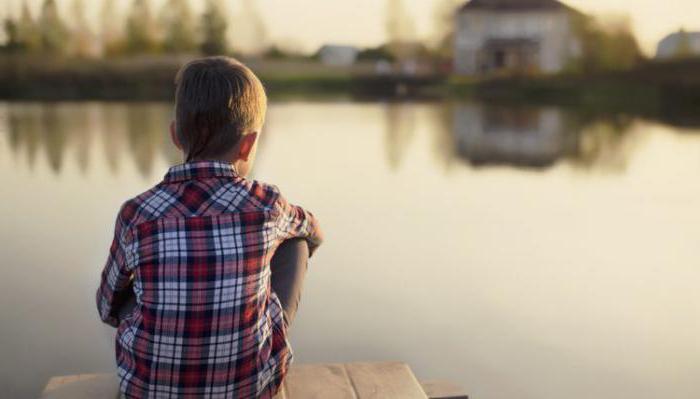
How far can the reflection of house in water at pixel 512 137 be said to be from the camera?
843 centimetres

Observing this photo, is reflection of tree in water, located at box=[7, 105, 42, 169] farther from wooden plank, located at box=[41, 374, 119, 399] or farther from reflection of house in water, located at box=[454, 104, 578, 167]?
wooden plank, located at box=[41, 374, 119, 399]

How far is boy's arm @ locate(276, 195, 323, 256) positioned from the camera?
3.78 ft

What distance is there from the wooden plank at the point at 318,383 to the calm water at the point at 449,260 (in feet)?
3.21

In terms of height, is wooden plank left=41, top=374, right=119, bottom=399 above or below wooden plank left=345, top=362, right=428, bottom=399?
below

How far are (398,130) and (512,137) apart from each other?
1.65 meters

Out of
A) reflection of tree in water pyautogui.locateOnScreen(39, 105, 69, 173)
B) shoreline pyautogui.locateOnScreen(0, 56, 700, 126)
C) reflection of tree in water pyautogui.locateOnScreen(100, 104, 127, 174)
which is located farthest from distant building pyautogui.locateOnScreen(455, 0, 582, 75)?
reflection of tree in water pyautogui.locateOnScreen(39, 105, 69, 173)

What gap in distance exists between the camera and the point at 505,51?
25094mm

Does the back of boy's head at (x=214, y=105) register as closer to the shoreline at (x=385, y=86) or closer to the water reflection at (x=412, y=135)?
the water reflection at (x=412, y=135)

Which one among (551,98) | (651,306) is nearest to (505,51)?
(551,98)

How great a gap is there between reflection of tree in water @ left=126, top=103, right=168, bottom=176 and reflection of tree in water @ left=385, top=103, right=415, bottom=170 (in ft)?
7.76

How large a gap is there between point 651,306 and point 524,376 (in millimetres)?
1043

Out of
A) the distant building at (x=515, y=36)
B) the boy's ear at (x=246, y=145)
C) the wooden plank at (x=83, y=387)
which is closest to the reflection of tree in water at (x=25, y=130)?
the wooden plank at (x=83, y=387)

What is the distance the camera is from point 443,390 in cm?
182

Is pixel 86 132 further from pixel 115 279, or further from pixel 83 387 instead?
pixel 115 279
